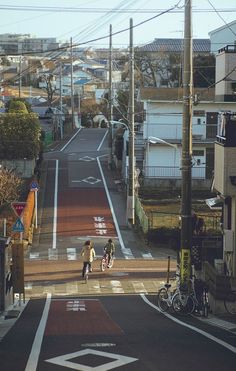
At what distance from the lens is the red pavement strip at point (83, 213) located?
3822 centimetres

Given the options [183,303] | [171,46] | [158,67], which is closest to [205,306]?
[183,303]

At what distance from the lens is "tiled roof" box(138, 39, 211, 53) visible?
88.7 meters

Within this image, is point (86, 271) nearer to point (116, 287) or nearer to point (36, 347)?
point (116, 287)

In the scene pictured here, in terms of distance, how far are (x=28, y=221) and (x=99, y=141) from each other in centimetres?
4153

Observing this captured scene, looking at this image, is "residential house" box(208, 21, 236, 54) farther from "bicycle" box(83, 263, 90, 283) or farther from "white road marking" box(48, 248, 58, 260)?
"bicycle" box(83, 263, 90, 283)

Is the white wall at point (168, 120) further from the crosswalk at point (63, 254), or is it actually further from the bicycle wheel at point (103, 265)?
the bicycle wheel at point (103, 265)

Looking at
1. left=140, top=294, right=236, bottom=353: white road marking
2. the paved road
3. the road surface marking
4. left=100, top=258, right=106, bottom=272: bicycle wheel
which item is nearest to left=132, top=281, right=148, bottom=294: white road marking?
left=100, top=258, right=106, bottom=272: bicycle wheel

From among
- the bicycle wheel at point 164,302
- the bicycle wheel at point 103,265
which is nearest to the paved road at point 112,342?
the bicycle wheel at point 164,302

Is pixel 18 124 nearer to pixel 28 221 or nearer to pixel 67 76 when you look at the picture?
pixel 28 221

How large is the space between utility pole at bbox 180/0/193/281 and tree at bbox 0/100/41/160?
103 ft

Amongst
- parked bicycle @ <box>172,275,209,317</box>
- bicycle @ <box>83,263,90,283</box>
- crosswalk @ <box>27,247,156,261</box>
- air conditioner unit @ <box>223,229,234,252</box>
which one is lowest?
crosswalk @ <box>27,247,156,261</box>

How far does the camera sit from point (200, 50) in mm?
90500

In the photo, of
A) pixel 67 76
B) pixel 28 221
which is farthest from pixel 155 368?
pixel 67 76

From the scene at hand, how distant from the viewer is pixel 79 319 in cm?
1773
